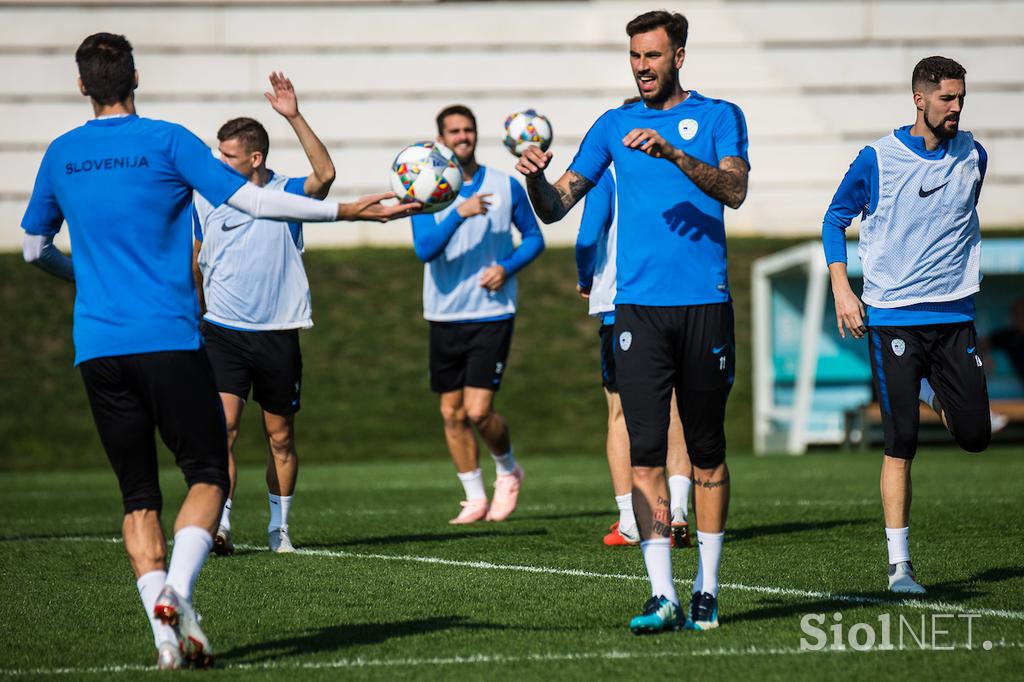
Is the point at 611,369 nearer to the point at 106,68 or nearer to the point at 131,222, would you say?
the point at 131,222

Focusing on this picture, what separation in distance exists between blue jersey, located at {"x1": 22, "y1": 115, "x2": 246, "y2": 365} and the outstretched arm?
1333 mm

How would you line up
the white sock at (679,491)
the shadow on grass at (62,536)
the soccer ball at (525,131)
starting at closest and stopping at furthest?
1. the white sock at (679,491)
2. the shadow on grass at (62,536)
3. the soccer ball at (525,131)

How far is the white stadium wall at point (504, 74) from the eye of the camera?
24.9 m

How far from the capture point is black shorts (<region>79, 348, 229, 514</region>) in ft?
16.7

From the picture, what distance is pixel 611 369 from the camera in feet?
28.6

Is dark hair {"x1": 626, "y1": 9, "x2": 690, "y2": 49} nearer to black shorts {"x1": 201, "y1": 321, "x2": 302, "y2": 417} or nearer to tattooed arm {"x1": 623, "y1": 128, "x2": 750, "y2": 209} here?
tattooed arm {"x1": 623, "y1": 128, "x2": 750, "y2": 209}

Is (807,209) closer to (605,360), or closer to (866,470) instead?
(866,470)

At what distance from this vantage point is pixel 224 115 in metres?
24.9

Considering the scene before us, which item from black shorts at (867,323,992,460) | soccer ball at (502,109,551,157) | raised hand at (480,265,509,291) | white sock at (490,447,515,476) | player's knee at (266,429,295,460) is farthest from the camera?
soccer ball at (502,109,551,157)

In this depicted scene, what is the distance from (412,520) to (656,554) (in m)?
5.10

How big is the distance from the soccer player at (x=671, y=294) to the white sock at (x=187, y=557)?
1.70 metres

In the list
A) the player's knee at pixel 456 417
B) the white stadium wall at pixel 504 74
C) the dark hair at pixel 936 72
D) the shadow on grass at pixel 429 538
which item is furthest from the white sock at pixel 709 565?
the white stadium wall at pixel 504 74


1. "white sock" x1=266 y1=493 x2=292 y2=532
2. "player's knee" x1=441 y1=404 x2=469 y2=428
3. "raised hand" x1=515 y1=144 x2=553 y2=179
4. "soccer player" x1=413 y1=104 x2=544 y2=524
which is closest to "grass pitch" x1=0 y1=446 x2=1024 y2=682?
"white sock" x1=266 y1=493 x2=292 y2=532

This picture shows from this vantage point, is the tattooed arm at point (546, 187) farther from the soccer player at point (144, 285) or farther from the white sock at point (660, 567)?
the white sock at point (660, 567)
